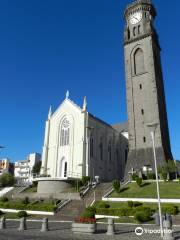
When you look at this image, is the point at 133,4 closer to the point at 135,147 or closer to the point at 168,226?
the point at 135,147

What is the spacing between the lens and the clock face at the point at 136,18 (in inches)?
2496

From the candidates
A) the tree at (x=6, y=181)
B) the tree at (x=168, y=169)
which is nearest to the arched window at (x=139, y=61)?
the tree at (x=168, y=169)

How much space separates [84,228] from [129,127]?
1437 inches

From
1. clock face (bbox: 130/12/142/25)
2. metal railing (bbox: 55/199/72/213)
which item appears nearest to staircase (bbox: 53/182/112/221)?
metal railing (bbox: 55/199/72/213)

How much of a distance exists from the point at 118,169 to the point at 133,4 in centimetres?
4222

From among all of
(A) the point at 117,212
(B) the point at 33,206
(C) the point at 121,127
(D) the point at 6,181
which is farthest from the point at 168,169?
(D) the point at 6,181

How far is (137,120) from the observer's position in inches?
2116

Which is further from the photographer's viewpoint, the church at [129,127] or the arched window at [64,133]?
the arched window at [64,133]

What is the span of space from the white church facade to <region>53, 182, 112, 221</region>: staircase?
9.71 metres

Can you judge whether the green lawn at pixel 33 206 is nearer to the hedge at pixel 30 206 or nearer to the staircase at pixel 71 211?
the hedge at pixel 30 206

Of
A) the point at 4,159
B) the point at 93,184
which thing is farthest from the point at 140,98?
the point at 4,159

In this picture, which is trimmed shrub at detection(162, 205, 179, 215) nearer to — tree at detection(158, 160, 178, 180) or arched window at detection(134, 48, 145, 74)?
tree at detection(158, 160, 178, 180)

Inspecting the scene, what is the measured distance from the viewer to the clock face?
63.4 metres

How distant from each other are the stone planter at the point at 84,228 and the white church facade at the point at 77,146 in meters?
30.6
